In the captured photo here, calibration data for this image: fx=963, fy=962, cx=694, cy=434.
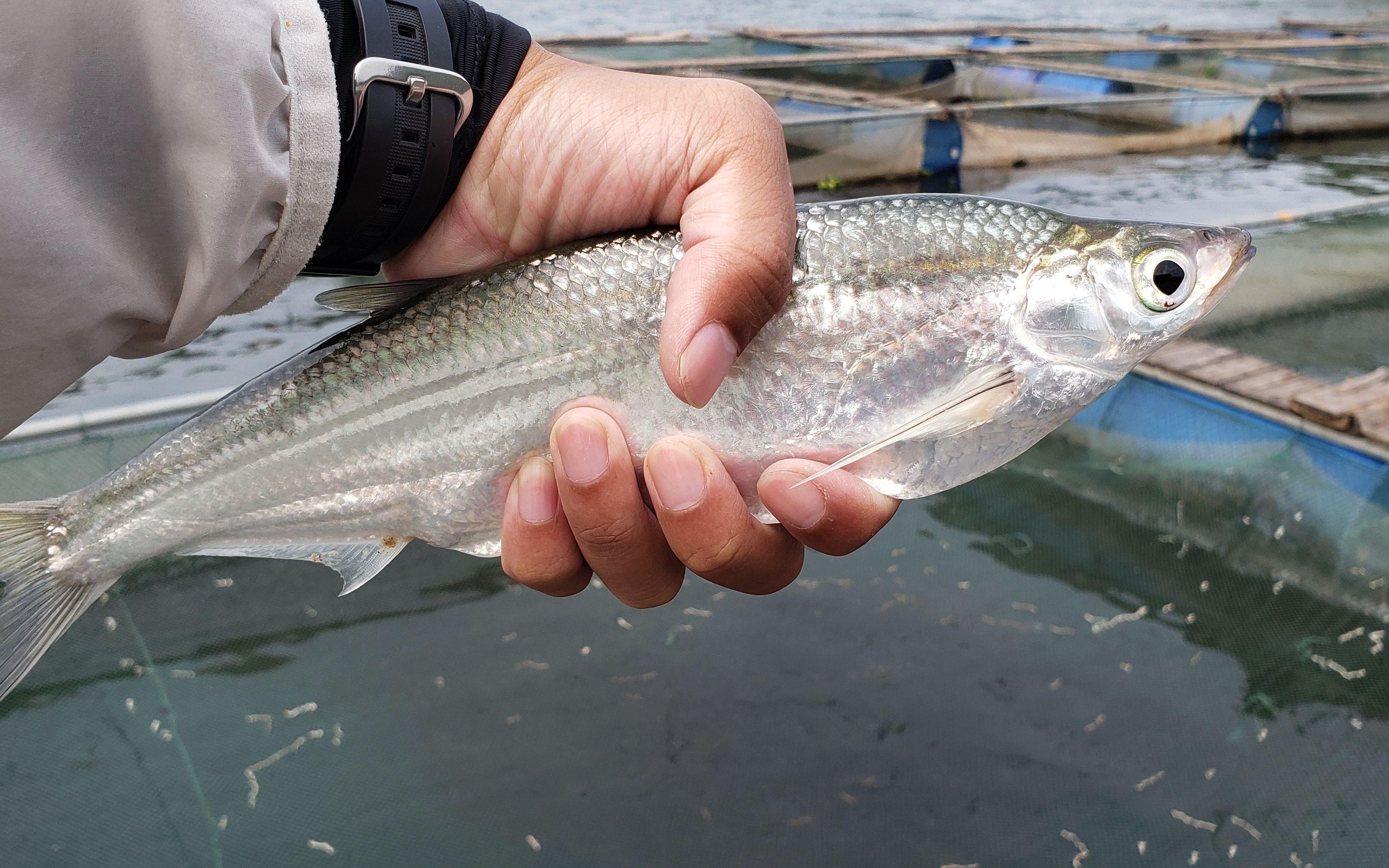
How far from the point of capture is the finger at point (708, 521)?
76.2 inches

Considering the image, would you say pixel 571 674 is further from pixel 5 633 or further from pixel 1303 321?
pixel 1303 321

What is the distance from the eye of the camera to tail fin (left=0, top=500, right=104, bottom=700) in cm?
195

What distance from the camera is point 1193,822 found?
332 cm

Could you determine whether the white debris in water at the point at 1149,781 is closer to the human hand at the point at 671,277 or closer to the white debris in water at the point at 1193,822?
the white debris in water at the point at 1193,822

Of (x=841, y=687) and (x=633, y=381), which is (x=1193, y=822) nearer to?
(x=841, y=687)

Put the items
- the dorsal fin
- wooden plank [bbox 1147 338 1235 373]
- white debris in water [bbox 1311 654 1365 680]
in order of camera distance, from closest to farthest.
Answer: the dorsal fin
white debris in water [bbox 1311 654 1365 680]
wooden plank [bbox 1147 338 1235 373]

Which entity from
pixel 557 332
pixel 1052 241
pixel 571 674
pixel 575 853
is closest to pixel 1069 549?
pixel 571 674

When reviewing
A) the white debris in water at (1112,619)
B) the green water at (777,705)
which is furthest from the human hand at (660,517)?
the white debris in water at (1112,619)

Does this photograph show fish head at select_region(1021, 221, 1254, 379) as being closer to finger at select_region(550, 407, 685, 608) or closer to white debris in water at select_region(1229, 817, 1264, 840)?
finger at select_region(550, 407, 685, 608)

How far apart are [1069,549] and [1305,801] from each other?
143 cm

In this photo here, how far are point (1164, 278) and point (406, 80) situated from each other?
1.52 meters

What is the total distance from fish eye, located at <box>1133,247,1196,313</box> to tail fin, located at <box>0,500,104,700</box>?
2163mm

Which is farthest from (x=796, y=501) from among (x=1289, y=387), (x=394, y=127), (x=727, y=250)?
(x=1289, y=387)

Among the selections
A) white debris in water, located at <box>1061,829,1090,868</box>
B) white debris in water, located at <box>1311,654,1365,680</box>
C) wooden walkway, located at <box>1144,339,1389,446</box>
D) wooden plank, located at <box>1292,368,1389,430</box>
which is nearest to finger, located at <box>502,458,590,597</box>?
white debris in water, located at <box>1061,829,1090,868</box>
